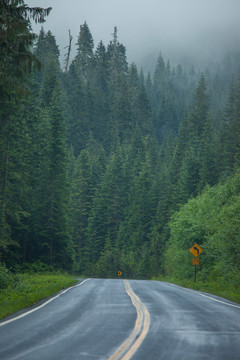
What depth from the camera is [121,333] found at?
8102 millimetres

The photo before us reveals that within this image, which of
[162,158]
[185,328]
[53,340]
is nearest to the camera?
[53,340]

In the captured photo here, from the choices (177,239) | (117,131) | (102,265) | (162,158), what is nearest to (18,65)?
(177,239)

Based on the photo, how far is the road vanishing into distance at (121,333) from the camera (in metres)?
6.49

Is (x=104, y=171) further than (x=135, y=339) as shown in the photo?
Yes

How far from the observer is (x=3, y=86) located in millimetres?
18219

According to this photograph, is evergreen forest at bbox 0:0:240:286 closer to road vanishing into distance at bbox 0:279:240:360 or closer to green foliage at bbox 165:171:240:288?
green foliage at bbox 165:171:240:288

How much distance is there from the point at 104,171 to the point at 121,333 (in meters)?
80.1

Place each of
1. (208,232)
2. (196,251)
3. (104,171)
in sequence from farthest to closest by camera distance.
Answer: (104,171), (208,232), (196,251)

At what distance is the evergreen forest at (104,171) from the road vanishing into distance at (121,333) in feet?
36.6

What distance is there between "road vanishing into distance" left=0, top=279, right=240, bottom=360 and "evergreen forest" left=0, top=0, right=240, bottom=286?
11163 mm

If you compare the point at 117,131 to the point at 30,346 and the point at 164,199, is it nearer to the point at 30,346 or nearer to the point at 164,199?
the point at 164,199

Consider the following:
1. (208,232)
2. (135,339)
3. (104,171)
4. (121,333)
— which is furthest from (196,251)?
(104,171)

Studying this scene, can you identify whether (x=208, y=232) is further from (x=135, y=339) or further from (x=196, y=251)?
(x=135, y=339)

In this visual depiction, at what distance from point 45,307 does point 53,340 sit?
5.27 metres
